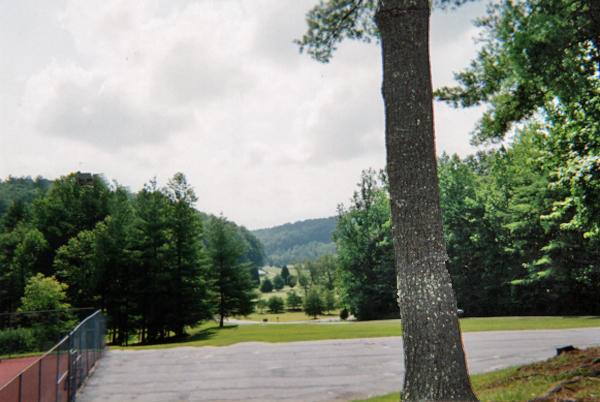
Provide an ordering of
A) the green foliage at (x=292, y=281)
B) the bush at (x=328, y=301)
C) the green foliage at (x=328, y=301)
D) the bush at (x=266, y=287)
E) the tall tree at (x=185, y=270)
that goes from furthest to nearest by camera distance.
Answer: the green foliage at (x=292, y=281)
the bush at (x=266, y=287)
the bush at (x=328, y=301)
the green foliage at (x=328, y=301)
the tall tree at (x=185, y=270)

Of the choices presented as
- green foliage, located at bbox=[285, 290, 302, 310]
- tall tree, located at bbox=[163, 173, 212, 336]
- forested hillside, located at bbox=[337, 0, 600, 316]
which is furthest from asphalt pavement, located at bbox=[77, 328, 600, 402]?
green foliage, located at bbox=[285, 290, 302, 310]

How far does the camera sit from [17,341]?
19.0m

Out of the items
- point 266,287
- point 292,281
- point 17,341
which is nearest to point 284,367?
point 17,341

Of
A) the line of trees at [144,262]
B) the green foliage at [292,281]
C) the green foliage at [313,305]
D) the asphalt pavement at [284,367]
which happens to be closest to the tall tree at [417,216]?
the asphalt pavement at [284,367]

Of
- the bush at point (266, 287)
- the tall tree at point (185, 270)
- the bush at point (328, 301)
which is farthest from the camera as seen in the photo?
the bush at point (266, 287)

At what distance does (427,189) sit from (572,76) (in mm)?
4019

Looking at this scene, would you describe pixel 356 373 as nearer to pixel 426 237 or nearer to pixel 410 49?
pixel 426 237

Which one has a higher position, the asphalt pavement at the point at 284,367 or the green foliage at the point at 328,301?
the asphalt pavement at the point at 284,367

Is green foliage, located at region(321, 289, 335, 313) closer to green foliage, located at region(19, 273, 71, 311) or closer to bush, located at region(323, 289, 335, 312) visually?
bush, located at region(323, 289, 335, 312)

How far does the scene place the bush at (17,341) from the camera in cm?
1866

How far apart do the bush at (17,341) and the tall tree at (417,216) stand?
815 inches

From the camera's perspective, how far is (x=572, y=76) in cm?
662

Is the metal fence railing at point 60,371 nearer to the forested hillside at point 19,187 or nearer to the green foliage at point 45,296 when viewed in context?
the green foliage at point 45,296

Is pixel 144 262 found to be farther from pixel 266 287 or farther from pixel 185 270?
pixel 266 287
